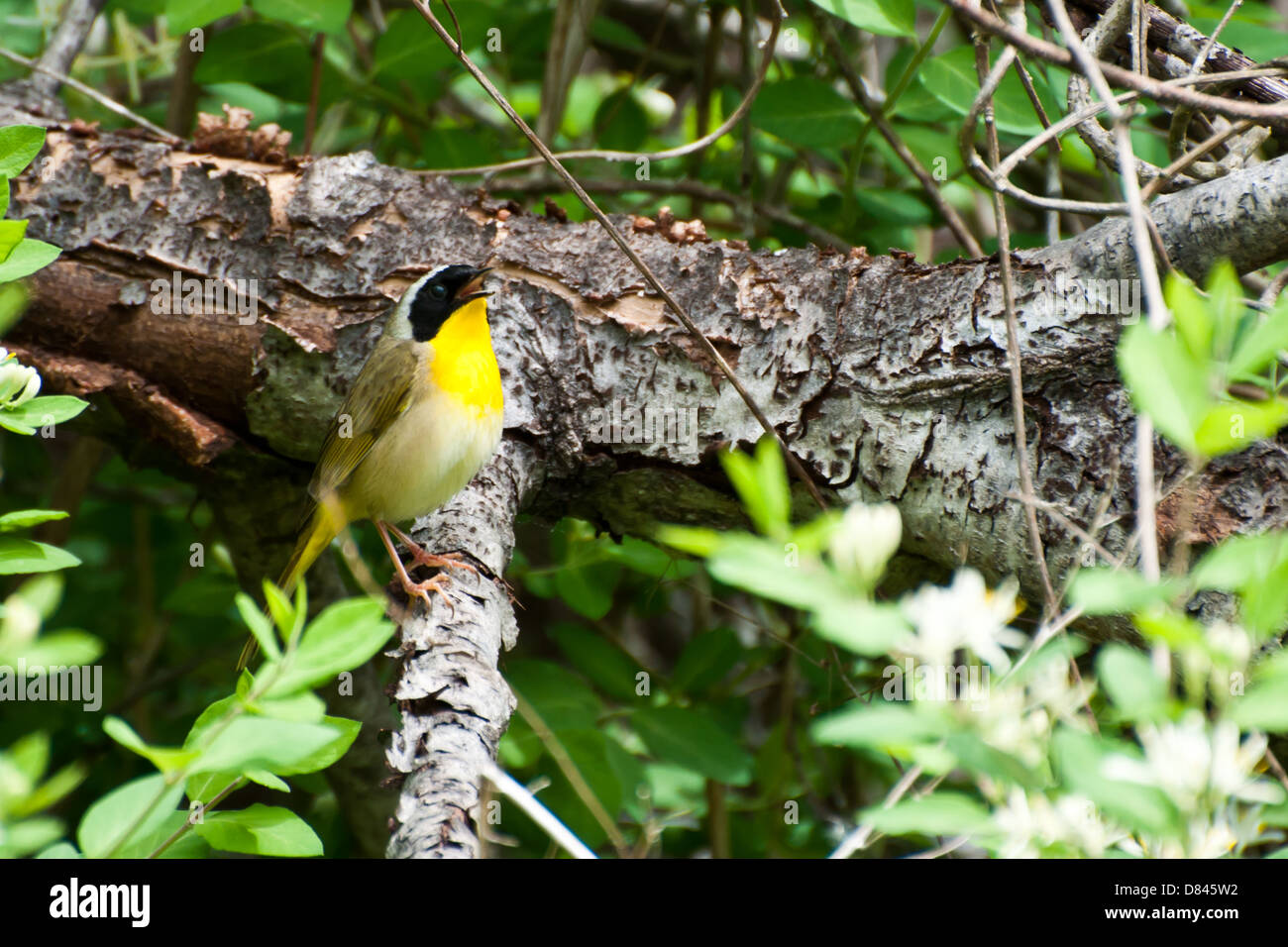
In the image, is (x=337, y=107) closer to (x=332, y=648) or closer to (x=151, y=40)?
(x=151, y=40)

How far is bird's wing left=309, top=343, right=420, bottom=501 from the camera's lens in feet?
11.1

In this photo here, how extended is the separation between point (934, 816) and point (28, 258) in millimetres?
1995

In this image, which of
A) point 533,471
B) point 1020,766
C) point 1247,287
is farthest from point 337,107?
point 1020,766

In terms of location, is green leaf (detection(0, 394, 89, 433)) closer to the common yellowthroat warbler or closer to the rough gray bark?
the rough gray bark

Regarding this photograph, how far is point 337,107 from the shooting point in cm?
514

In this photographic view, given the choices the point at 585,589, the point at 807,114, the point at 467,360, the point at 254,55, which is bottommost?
the point at 585,589

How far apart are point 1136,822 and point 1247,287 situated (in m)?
3.19

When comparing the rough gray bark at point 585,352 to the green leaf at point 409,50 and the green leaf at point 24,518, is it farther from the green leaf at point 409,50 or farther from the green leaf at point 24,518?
the green leaf at point 24,518

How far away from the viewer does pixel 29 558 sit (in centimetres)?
188

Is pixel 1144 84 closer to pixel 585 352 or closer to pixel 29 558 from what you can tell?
pixel 585 352

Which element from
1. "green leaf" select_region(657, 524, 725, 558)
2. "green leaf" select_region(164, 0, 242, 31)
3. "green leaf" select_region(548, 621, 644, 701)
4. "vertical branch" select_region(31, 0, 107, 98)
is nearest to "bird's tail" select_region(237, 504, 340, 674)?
"green leaf" select_region(548, 621, 644, 701)

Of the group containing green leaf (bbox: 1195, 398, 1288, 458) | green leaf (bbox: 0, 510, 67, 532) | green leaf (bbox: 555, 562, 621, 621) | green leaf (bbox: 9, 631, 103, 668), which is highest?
green leaf (bbox: 555, 562, 621, 621)

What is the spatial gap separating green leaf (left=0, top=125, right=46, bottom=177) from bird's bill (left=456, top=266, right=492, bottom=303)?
138 centimetres

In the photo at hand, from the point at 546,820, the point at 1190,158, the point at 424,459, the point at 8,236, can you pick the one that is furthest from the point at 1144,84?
the point at 424,459
